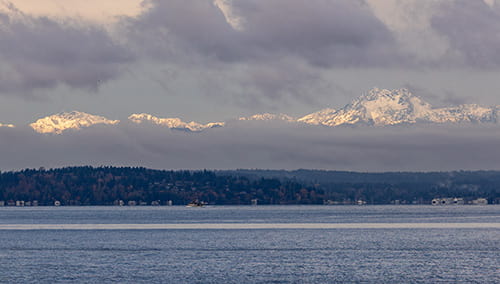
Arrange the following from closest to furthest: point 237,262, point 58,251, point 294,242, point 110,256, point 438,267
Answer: point 438,267 → point 237,262 → point 110,256 → point 58,251 → point 294,242

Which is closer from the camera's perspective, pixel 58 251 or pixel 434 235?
pixel 58 251

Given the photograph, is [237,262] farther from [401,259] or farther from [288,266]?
[401,259]

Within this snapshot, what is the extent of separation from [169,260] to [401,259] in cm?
3553

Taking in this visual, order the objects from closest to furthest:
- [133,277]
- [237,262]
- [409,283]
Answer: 1. [409,283]
2. [133,277]
3. [237,262]

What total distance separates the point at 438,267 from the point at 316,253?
2774 centimetres

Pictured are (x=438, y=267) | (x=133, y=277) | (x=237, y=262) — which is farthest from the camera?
(x=237, y=262)

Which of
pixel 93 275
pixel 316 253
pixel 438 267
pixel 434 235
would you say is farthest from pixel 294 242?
pixel 93 275

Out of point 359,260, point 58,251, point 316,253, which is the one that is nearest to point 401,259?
point 359,260

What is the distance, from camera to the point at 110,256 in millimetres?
138250

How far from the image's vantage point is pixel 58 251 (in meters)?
150

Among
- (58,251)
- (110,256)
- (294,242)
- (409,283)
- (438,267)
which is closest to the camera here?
(409,283)

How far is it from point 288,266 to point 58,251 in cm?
4978

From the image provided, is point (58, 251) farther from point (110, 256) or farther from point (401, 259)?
point (401, 259)

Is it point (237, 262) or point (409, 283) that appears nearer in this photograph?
point (409, 283)
